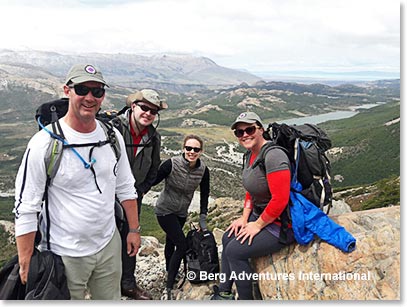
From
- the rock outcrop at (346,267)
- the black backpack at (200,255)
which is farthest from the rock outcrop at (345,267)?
the black backpack at (200,255)

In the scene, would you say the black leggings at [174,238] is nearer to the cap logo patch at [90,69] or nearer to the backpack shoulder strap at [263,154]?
the backpack shoulder strap at [263,154]

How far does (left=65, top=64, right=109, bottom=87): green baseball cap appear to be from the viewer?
2920 mm

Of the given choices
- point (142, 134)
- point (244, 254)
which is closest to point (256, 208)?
point (244, 254)

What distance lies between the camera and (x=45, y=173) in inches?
111

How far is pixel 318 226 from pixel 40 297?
8.98 feet

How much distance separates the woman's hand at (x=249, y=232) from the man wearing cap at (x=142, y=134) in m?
1.39

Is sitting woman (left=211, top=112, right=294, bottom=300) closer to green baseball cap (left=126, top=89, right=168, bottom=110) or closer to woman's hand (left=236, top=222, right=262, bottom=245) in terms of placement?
woman's hand (left=236, top=222, right=262, bottom=245)

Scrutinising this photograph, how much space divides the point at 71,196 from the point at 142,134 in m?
1.66

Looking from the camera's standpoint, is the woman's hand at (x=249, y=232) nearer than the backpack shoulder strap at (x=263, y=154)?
No

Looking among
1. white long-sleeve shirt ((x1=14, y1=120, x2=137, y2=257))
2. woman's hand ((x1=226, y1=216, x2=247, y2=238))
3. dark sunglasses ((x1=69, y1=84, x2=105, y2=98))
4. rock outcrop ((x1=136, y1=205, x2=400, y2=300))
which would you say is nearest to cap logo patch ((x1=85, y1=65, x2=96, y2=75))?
dark sunglasses ((x1=69, y1=84, x2=105, y2=98))

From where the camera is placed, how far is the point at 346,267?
3.84 meters

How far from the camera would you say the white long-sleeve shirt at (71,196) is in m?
2.82

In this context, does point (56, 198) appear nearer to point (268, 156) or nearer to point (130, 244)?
point (130, 244)

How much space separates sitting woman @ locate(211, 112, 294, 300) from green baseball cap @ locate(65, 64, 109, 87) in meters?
1.62
